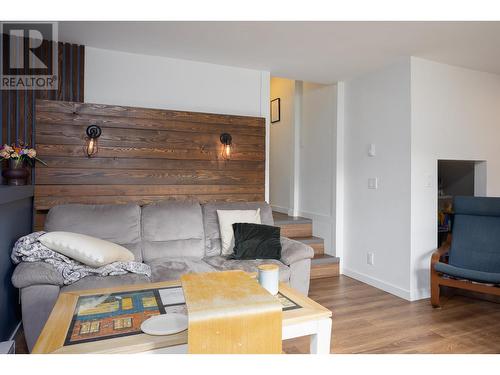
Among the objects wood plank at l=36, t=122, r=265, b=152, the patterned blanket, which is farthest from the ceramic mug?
wood plank at l=36, t=122, r=265, b=152

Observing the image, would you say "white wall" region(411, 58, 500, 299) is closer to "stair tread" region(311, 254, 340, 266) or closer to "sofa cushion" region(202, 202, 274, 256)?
"stair tread" region(311, 254, 340, 266)

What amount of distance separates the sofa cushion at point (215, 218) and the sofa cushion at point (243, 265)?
198mm

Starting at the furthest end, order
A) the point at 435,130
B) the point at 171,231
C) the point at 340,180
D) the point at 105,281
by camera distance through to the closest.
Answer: the point at 340,180 < the point at 435,130 < the point at 171,231 < the point at 105,281

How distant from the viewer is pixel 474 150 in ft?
12.3

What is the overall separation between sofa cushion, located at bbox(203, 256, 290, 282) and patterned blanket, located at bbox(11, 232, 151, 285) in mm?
751

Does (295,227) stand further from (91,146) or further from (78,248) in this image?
(78,248)

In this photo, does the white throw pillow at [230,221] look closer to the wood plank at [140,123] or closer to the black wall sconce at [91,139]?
the wood plank at [140,123]

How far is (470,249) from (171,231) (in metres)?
2.90

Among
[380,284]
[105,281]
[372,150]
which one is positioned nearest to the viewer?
[105,281]

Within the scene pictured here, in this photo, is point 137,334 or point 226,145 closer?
point 137,334

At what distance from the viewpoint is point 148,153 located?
3.37 meters

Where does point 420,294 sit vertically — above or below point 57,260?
below

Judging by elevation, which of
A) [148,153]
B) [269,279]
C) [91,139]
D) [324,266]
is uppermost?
[91,139]

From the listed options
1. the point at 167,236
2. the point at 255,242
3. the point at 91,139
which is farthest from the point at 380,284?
the point at 91,139
